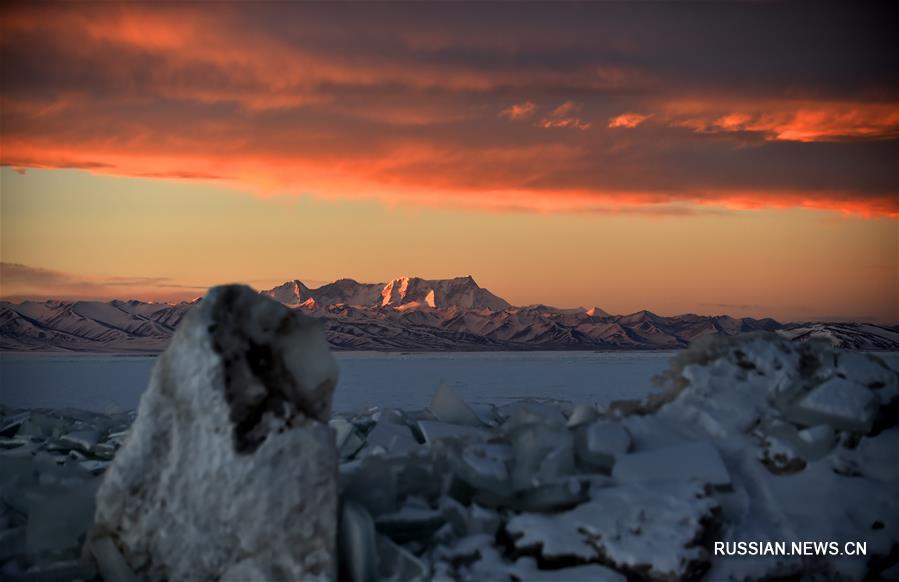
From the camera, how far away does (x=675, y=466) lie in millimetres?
3328

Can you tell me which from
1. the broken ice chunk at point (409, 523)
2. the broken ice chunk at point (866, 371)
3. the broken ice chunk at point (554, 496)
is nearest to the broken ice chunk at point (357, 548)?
the broken ice chunk at point (409, 523)

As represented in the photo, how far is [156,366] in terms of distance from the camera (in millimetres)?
3199

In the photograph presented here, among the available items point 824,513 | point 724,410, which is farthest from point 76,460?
point 824,513

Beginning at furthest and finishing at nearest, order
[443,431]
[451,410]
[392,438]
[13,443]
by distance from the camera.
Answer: [13,443], [451,410], [392,438], [443,431]

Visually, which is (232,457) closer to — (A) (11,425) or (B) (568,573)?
(B) (568,573)

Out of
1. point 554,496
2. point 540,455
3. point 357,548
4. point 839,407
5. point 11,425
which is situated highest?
point 839,407

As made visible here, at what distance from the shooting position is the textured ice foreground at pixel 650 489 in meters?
3.00

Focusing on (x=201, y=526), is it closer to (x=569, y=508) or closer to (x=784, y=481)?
(x=569, y=508)

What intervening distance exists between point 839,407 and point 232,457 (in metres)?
2.40

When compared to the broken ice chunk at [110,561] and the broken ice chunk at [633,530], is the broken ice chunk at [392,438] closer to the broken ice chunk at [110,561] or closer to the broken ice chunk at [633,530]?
the broken ice chunk at [633,530]

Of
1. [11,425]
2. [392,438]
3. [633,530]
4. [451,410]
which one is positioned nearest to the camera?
[633,530]

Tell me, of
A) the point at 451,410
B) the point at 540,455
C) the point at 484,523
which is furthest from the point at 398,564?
the point at 451,410

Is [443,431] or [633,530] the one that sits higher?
[443,431]

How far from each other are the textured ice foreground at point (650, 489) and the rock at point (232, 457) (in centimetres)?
21
